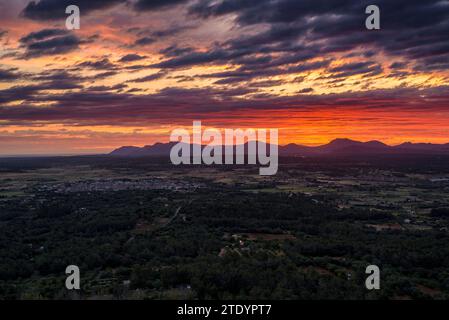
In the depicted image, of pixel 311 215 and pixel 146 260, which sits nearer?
pixel 146 260

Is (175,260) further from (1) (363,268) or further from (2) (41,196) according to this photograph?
(2) (41,196)

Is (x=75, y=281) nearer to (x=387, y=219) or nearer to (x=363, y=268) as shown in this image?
(x=363, y=268)

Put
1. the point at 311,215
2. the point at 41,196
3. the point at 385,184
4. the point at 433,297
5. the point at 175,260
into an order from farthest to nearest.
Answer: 1. the point at 385,184
2. the point at 41,196
3. the point at 311,215
4. the point at 175,260
5. the point at 433,297
